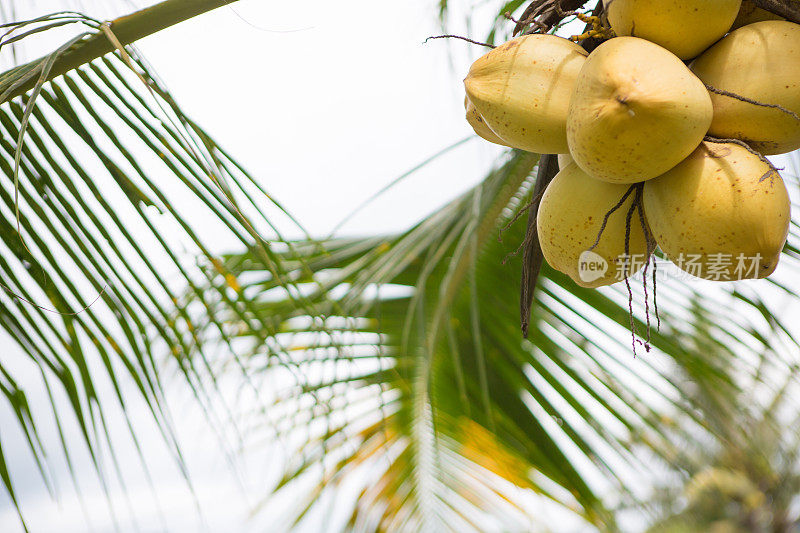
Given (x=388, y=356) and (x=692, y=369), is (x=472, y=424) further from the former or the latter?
(x=692, y=369)

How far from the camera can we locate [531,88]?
0.53 metres

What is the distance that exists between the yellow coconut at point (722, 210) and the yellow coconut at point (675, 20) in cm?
9

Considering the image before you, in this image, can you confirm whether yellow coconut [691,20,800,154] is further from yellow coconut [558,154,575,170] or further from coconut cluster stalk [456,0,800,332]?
yellow coconut [558,154,575,170]

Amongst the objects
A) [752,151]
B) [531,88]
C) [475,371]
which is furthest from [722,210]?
[475,371]

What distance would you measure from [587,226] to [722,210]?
4.0 inches

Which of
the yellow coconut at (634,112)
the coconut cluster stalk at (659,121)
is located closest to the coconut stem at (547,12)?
the coconut cluster stalk at (659,121)

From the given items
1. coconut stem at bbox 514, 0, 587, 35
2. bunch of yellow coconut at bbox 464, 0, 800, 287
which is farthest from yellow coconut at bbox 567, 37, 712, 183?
coconut stem at bbox 514, 0, 587, 35

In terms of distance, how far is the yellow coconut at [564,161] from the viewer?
57cm

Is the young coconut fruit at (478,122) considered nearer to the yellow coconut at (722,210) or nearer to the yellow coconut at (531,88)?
the yellow coconut at (531,88)

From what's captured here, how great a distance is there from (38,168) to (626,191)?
2.12 ft

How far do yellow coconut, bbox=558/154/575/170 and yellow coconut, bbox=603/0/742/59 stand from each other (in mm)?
105

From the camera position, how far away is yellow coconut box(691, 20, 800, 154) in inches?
20.0

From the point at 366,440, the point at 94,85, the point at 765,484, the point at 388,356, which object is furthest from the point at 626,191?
the point at 765,484

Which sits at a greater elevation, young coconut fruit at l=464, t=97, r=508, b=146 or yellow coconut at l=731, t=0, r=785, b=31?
young coconut fruit at l=464, t=97, r=508, b=146
